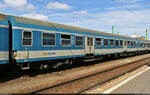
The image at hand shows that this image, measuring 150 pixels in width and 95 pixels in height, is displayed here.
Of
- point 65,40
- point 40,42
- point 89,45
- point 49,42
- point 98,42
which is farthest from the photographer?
point 98,42

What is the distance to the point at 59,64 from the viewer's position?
11750 mm

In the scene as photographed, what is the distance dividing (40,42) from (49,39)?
85 centimetres

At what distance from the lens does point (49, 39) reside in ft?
34.9

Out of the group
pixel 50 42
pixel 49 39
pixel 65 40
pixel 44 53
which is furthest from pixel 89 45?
pixel 44 53

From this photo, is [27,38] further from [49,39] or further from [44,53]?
[49,39]

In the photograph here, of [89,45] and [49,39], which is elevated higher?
[49,39]

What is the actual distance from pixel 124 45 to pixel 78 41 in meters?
11.7

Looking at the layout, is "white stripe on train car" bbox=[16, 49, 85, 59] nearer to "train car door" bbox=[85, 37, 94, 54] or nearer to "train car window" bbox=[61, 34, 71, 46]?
"train car window" bbox=[61, 34, 71, 46]

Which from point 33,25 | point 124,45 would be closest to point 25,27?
point 33,25

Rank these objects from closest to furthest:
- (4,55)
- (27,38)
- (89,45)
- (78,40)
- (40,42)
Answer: (4,55)
(27,38)
(40,42)
(78,40)
(89,45)

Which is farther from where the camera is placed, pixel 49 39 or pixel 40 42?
pixel 49 39

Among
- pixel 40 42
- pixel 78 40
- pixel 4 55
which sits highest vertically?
pixel 78 40

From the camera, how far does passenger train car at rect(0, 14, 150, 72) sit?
27.6 feet

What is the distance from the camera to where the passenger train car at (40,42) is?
8402mm
